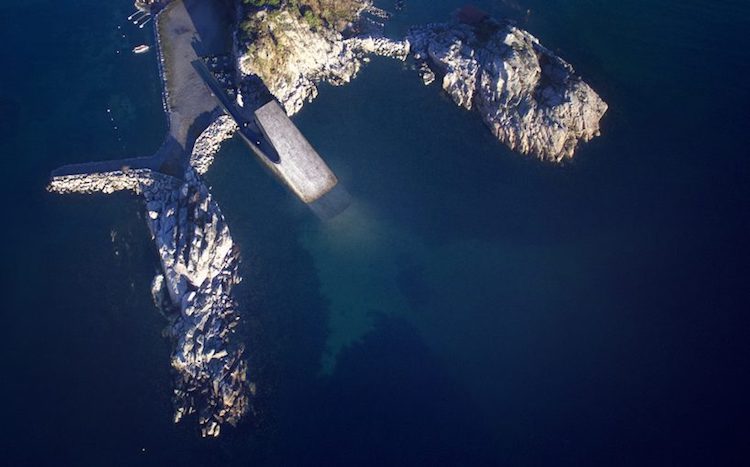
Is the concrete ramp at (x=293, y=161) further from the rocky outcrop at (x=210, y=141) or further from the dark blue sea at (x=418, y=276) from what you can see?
the rocky outcrop at (x=210, y=141)

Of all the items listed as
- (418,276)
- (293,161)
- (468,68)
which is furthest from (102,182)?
(468,68)

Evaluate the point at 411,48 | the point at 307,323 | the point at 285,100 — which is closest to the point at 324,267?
the point at 307,323

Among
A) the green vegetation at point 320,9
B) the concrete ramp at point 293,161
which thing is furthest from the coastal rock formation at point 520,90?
the concrete ramp at point 293,161

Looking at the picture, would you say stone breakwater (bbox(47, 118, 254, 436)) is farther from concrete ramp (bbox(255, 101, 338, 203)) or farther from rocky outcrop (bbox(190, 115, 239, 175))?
concrete ramp (bbox(255, 101, 338, 203))

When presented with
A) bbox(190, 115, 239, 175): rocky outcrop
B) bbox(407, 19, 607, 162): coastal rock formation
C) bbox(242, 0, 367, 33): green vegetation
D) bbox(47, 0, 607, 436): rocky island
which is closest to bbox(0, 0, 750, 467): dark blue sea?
bbox(190, 115, 239, 175): rocky outcrop

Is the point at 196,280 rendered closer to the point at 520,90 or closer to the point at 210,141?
the point at 210,141

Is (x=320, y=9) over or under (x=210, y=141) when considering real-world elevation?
over
